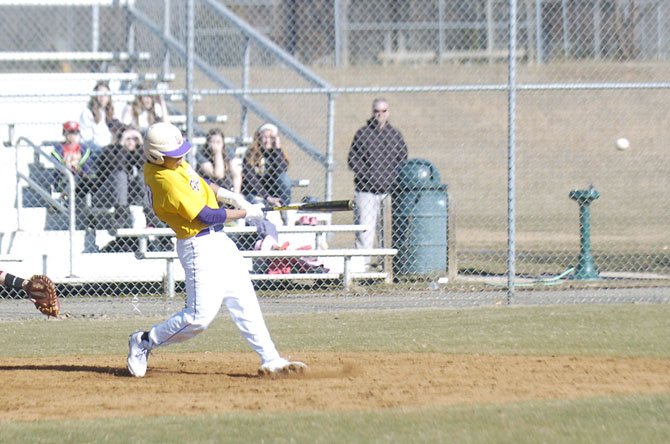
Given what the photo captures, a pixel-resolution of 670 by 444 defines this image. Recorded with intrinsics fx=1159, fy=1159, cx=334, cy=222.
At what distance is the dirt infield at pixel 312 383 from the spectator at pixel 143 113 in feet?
Answer: 21.3

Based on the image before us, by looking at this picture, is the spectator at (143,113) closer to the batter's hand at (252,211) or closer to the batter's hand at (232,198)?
the batter's hand at (232,198)

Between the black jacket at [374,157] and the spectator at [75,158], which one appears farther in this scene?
the spectator at [75,158]

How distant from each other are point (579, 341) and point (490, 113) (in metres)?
19.6

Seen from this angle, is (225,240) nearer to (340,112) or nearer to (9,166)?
(9,166)

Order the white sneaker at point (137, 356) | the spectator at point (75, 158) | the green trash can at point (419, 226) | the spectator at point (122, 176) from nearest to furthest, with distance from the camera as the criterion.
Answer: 1. the white sneaker at point (137, 356)
2. the spectator at point (122, 176)
3. the spectator at point (75, 158)
4. the green trash can at point (419, 226)

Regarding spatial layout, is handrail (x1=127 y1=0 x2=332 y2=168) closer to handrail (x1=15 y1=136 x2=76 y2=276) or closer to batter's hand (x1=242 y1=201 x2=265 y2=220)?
handrail (x1=15 y1=136 x2=76 y2=276)

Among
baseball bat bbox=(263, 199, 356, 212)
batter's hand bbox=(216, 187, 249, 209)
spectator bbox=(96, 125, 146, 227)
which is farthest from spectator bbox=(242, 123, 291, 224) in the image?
batter's hand bbox=(216, 187, 249, 209)

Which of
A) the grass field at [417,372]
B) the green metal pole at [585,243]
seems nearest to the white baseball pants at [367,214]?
the grass field at [417,372]

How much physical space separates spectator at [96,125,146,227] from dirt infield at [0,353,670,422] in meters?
4.81

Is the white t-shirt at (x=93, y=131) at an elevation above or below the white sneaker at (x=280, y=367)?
above

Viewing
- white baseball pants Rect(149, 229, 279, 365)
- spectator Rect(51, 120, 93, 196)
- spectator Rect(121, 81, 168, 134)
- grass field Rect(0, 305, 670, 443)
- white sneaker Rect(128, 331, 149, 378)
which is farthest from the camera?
spectator Rect(121, 81, 168, 134)

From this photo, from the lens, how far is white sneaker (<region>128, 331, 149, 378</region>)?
8391 millimetres

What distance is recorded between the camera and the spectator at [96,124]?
49.5 ft

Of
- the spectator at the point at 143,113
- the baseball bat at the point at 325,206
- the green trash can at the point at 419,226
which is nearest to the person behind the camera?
the baseball bat at the point at 325,206
